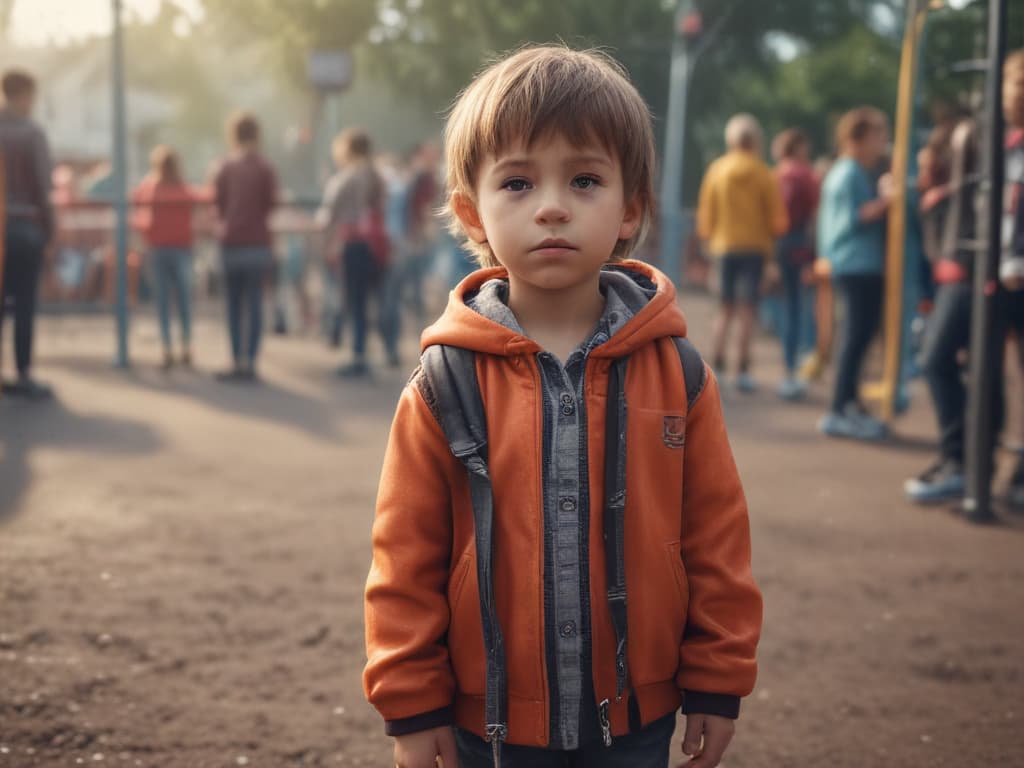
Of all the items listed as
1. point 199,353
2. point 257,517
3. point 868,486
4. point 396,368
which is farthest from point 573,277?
point 199,353

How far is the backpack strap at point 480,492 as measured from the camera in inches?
79.7

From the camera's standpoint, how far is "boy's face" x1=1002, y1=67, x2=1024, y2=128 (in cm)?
592

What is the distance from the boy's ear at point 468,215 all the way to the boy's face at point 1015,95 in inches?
172

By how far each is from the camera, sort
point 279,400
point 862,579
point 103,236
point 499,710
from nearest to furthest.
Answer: point 499,710 → point 862,579 → point 279,400 → point 103,236

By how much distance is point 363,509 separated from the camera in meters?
6.17

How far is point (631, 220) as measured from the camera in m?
2.22

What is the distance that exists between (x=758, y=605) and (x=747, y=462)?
213 inches

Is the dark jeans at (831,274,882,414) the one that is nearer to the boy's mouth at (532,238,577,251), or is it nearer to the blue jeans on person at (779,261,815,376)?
the blue jeans on person at (779,261,815,376)

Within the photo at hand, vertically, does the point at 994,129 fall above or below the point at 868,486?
above

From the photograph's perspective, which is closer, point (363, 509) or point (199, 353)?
point (363, 509)

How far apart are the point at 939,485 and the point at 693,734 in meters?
4.72

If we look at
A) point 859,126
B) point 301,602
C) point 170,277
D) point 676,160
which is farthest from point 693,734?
point 676,160

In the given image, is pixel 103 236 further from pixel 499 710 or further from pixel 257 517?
pixel 499 710

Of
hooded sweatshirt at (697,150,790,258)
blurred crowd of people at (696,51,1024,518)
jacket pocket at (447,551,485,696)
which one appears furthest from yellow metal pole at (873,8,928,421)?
jacket pocket at (447,551,485,696)
